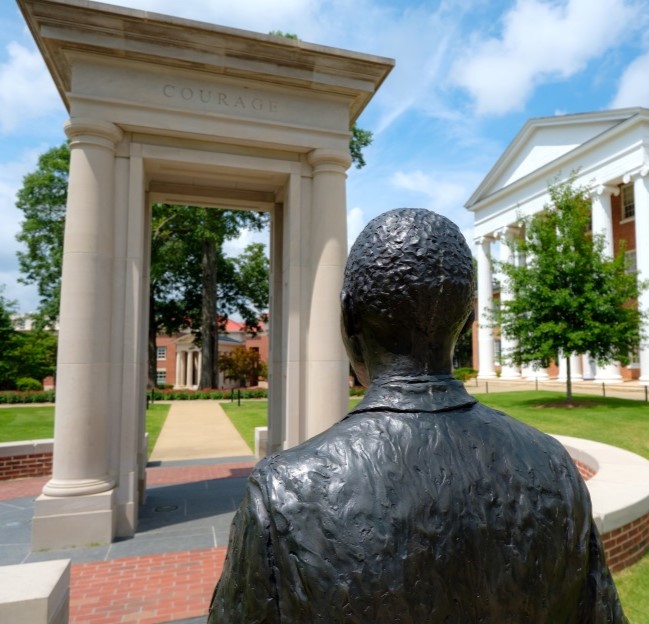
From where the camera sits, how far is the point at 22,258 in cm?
3416

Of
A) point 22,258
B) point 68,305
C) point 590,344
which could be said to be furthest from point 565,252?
point 22,258

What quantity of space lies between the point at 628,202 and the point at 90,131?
3198 cm

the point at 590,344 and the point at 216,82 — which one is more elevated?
the point at 216,82

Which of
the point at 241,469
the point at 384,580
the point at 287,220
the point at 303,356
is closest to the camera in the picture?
the point at 384,580

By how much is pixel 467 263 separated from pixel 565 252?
18967mm

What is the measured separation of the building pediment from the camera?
Answer: 2792cm

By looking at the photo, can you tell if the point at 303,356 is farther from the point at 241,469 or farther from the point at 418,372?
the point at 418,372

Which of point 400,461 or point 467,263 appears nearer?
point 400,461

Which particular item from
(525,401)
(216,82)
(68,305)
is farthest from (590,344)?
(68,305)

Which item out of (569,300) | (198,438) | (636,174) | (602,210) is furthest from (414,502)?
(602,210)

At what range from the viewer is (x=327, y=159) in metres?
7.50

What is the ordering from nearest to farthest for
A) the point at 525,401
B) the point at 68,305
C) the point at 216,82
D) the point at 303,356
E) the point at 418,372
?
the point at 418,372
the point at 68,305
the point at 216,82
the point at 303,356
the point at 525,401

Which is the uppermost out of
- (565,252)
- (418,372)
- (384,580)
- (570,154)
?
(570,154)

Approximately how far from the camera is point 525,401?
18.9m
